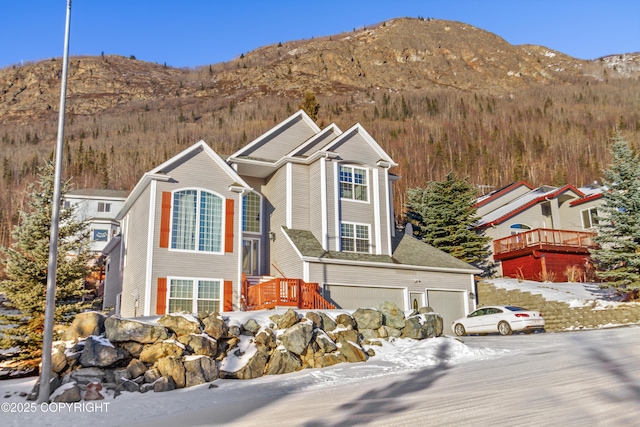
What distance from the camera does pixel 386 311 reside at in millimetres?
19391

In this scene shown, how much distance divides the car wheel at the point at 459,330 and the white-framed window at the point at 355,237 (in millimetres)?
5331

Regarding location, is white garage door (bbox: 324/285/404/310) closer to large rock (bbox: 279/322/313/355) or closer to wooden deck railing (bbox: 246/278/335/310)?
wooden deck railing (bbox: 246/278/335/310)

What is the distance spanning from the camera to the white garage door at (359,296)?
24375mm

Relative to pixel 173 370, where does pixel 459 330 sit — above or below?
above

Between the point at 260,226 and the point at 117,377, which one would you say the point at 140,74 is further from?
the point at 117,377

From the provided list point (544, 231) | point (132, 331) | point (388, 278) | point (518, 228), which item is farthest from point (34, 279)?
point (518, 228)

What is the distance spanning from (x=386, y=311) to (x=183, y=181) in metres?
10.1

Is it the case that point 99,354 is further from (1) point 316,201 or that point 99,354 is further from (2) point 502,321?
(2) point 502,321

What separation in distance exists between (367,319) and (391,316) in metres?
1.14

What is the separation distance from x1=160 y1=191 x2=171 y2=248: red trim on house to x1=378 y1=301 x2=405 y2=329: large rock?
8.92 meters

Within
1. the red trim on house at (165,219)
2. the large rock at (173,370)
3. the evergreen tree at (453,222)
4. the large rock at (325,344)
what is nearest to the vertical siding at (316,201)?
the red trim on house at (165,219)

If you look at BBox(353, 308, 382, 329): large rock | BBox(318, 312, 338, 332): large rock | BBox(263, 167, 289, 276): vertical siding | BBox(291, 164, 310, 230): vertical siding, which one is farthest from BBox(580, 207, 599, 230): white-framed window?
BBox(318, 312, 338, 332): large rock

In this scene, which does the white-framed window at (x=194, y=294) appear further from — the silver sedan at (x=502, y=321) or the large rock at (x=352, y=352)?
the silver sedan at (x=502, y=321)

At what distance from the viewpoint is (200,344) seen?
581 inches
